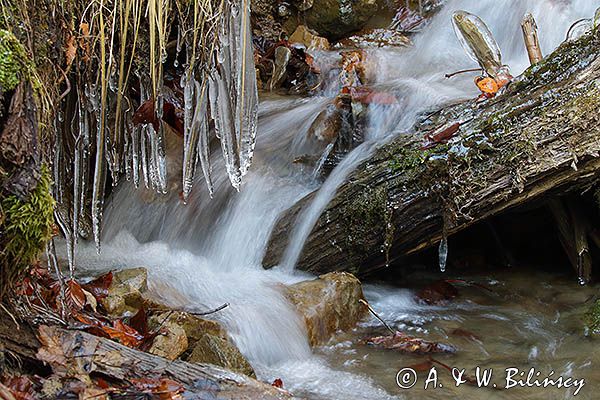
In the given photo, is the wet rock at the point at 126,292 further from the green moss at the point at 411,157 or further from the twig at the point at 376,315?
the green moss at the point at 411,157

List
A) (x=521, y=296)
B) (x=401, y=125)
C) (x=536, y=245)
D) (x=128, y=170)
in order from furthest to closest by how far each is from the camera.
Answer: (x=536, y=245)
(x=401, y=125)
(x=521, y=296)
(x=128, y=170)

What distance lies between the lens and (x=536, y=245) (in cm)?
470

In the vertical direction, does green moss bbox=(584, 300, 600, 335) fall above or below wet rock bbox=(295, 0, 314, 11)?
below

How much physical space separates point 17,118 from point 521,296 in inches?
127

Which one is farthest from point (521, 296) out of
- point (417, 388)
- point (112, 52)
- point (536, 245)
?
point (112, 52)

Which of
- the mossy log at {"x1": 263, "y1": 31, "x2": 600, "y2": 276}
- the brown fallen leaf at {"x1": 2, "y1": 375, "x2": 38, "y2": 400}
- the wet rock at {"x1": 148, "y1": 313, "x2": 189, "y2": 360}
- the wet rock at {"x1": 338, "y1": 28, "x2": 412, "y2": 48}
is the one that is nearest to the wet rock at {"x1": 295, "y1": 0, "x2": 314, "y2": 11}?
the wet rock at {"x1": 338, "y1": 28, "x2": 412, "y2": 48}

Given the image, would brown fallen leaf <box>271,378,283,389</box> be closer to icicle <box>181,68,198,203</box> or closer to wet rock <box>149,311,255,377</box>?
wet rock <box>149,311,255,377</box>

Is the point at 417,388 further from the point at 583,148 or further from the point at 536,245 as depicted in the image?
the point at 536,245

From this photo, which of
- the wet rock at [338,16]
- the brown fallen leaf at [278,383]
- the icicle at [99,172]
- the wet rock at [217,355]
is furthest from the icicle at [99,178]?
the wet rock at [338,16]

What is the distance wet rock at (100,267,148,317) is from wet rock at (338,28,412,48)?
3943 millimetres

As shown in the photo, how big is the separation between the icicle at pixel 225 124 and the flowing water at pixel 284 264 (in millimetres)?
655

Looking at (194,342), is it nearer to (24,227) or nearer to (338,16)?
(24,227)

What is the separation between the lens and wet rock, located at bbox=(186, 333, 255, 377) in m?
2.62

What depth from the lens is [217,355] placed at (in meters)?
2.62
